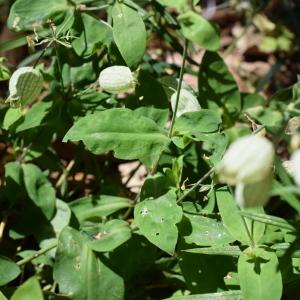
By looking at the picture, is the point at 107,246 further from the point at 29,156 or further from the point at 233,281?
the point at 29,156

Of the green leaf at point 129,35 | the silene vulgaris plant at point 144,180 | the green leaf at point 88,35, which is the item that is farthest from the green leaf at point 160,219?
the green leaf at point 88,35

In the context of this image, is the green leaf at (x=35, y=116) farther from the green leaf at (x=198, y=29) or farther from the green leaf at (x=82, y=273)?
the green leaf at (x=198, y=29)

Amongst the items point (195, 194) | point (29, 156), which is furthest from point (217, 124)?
point (29, 156)

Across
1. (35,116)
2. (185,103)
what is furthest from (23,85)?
(185,103)

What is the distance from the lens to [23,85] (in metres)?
1.48

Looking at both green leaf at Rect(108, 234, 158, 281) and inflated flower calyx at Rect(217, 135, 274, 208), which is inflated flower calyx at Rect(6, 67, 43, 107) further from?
inflated flower calyx at Rect(217, 135, 274, 208)

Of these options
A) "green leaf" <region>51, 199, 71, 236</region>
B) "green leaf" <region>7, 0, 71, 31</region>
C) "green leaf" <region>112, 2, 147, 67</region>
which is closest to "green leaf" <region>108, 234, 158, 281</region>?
"green leaf" <region>51, 199, 71, 236</region>

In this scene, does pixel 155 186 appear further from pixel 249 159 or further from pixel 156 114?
pixel 249 159

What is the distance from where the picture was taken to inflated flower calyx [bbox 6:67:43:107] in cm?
146

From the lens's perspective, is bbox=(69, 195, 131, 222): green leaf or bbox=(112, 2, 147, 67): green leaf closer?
bbox=(112, 2, 147, 67): green leaf

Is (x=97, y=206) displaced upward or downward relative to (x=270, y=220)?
downward

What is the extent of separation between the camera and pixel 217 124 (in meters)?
1.37

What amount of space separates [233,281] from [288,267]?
5.8 inches

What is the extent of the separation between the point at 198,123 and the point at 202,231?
0.25m
